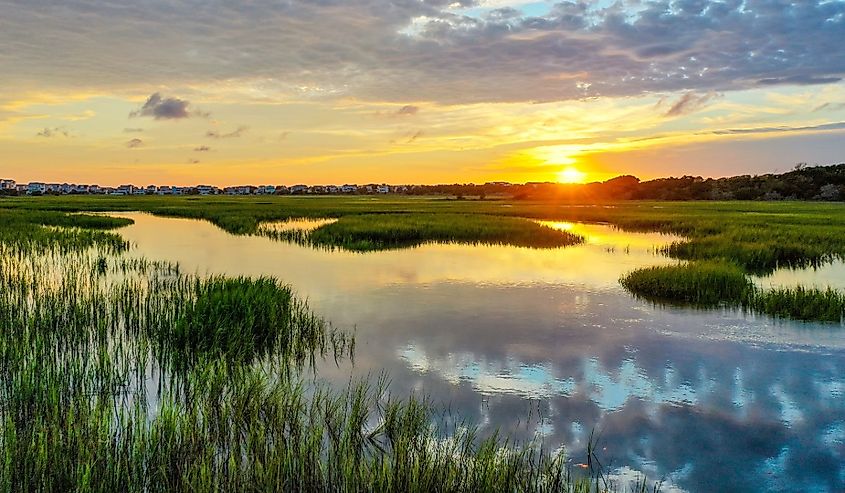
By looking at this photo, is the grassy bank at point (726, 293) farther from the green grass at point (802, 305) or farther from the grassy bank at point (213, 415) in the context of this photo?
the grassy bank at point (213, 415)

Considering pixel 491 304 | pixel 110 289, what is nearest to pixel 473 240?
pixel 491 304

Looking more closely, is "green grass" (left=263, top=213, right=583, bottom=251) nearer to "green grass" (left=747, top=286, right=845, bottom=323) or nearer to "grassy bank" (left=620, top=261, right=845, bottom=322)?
"grassy bank" (left=620, top=261, right=845, bottom=322)

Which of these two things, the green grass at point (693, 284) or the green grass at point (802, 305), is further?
the green grass at point (693, 284)

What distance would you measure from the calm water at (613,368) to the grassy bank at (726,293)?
2.59ft

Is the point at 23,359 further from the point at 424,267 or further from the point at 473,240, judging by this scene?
the point at 473,240

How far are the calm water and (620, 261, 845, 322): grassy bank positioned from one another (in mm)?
790

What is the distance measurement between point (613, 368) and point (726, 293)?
25.8 feet

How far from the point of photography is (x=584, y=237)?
33.0 metres

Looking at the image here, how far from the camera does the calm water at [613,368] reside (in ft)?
21.5

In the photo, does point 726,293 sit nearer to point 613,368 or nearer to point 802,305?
point 802,305

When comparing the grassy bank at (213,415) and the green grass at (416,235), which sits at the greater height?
the green grass at (416,235)

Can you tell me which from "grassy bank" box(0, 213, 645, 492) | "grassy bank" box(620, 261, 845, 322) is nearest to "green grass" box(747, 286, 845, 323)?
"grassy bank" box(620, 261, 845, 322)

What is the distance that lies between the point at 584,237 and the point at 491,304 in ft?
64.3

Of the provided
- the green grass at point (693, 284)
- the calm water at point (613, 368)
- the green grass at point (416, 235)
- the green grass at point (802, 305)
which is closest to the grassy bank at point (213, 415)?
the calm water at point (613, 368)
